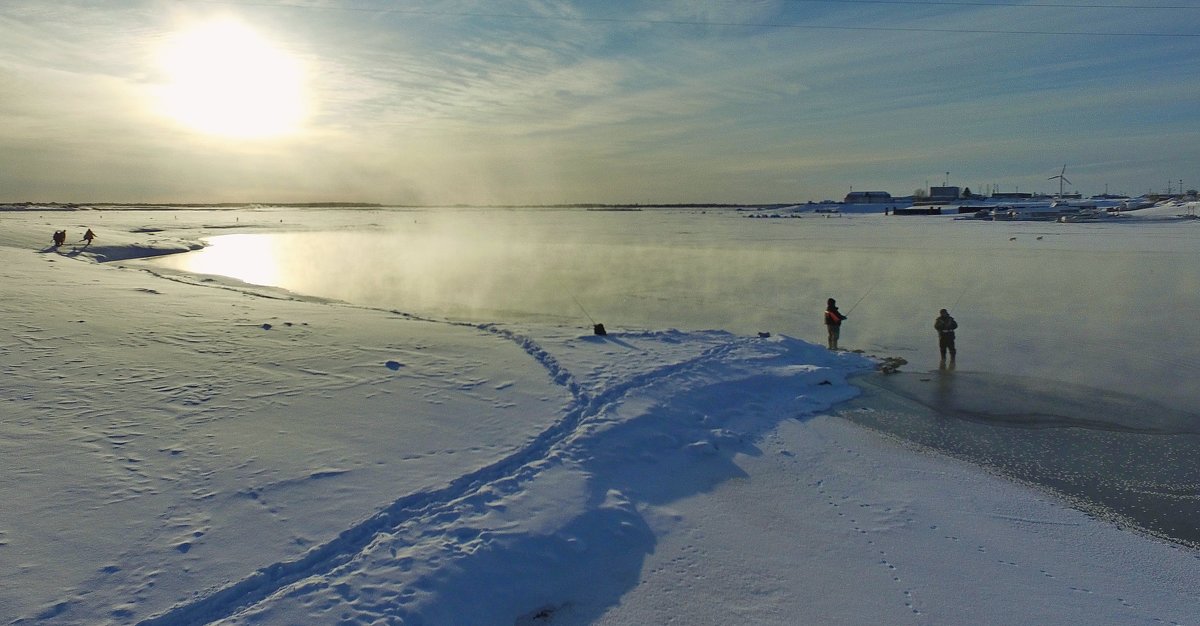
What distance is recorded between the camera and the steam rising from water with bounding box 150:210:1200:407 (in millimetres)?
13359

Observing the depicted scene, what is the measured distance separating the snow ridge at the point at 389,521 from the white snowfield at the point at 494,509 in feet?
0.08

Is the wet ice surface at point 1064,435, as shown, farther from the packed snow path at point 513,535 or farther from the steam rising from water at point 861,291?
the packed snow path at point 513,535

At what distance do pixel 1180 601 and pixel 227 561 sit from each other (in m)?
7.29

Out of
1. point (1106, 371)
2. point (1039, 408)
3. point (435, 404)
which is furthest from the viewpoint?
point (1106, 371)

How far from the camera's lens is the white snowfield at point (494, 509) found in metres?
4.88

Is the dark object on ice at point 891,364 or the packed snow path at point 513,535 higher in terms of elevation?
the dark object on ice at point 891,364

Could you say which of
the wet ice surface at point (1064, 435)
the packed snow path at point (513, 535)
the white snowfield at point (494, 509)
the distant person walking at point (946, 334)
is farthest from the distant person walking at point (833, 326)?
the packed snow path at point (513, 535)

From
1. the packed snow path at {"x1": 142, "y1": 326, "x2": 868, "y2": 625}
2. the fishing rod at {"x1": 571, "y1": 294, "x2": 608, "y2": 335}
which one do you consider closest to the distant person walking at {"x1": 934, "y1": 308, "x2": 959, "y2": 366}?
the packed snow path at {"x1": 142, "y1": 326, "x2": 868, "y2": 625}

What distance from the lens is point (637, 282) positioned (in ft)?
80.6

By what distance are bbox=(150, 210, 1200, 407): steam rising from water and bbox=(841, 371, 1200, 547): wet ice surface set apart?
1069 mm

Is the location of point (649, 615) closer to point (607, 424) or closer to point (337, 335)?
point (607, 424)

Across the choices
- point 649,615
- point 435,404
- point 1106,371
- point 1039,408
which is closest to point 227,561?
point 649,615

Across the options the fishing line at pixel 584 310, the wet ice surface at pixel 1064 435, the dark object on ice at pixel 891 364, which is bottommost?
the wet ice surface at pixel 1064 435

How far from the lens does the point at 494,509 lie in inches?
241
